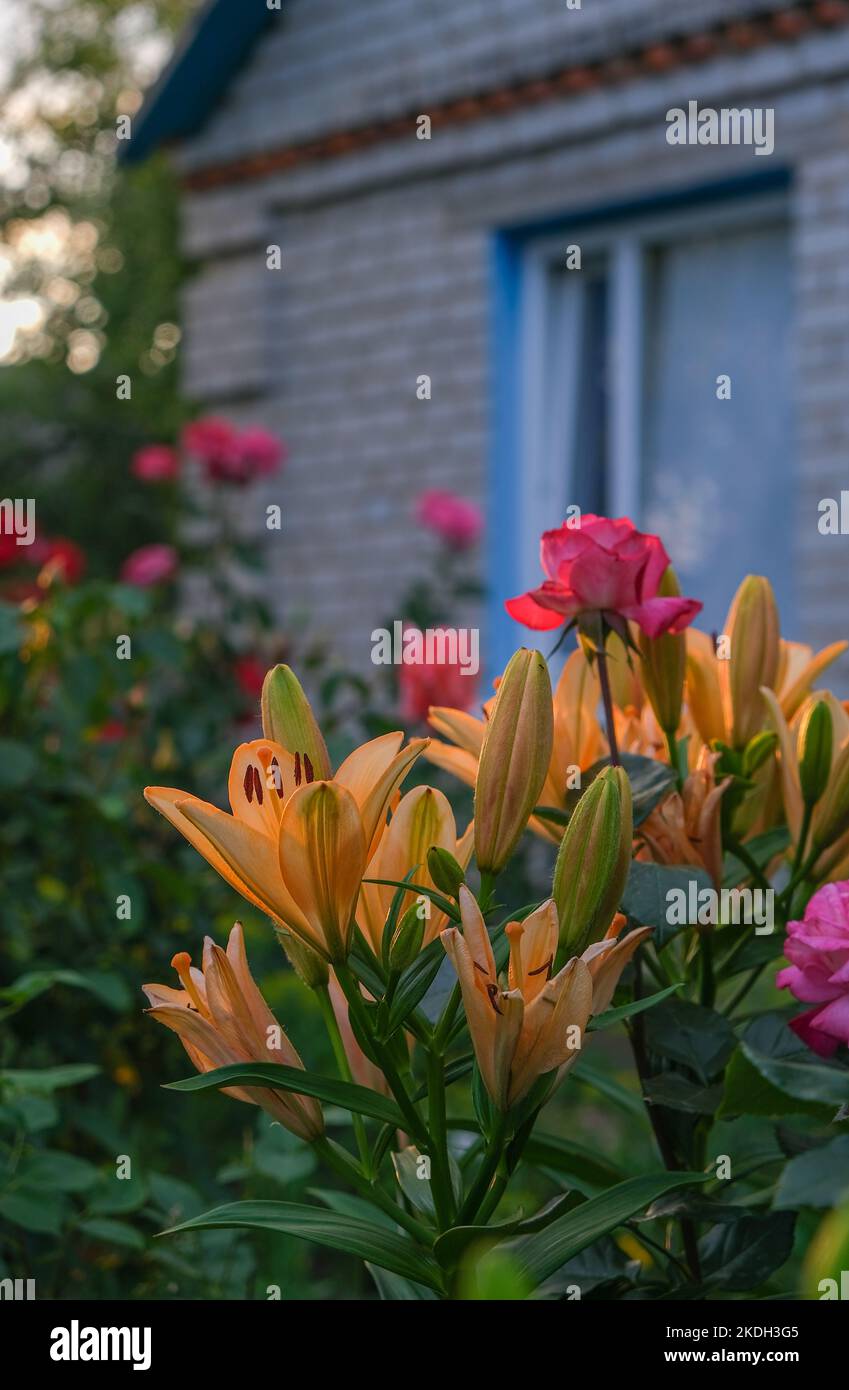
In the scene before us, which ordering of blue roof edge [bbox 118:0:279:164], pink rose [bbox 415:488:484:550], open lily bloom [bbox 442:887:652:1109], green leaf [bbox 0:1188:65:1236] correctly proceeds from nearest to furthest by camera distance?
open lily bloom [bbox 442:887:652:1109] < green leaf [bbox 0:1188:65:1236] < pink rose [bbox 415:488:484:550] < blue roof edge [bbox 118:0:279:164]

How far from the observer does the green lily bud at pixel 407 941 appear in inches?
35.5

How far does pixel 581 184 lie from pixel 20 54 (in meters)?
12.3

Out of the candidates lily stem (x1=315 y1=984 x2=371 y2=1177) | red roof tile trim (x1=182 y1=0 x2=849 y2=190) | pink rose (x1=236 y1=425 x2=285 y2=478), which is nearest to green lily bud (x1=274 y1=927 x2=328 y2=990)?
lily stem (x1=315 y1=984 x2=371 y2=1177)

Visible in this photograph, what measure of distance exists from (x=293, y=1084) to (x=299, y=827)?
14 cm

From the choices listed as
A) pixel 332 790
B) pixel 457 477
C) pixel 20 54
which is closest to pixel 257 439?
pixel 457 477

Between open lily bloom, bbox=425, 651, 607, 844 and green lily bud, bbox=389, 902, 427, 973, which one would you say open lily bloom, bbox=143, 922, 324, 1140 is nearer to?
green lily bud, bbox=389, 902, 427, 973

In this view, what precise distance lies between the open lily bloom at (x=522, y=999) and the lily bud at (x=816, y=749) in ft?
0.81

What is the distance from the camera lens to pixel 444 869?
91cm

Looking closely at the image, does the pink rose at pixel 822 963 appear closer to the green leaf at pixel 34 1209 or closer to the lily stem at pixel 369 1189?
the lily stem at pixel 369 1189

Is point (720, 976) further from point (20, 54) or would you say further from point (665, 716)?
point (20, 54)

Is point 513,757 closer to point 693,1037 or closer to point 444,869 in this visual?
point 444,869

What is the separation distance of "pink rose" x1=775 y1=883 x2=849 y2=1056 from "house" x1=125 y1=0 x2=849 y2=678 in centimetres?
383

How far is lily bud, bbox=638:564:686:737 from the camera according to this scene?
109 centimetres

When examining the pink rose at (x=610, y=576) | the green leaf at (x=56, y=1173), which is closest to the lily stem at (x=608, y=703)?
the pink rose at (x=610, y=576)
